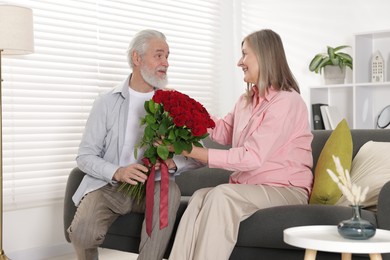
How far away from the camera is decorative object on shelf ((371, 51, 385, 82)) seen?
5.25m

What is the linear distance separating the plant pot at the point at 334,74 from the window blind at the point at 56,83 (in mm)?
1449

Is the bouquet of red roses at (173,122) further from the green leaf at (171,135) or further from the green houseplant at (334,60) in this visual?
the green houseplant at (334,60)

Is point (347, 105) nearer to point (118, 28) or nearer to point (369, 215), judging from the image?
point (118, 28)

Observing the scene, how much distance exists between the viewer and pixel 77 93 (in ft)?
15.8

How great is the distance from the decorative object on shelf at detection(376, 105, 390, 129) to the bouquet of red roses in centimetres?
260

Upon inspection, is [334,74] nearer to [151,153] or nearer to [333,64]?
[333,64]

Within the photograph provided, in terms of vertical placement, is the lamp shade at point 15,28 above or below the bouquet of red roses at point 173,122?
above

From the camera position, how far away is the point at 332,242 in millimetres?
2188

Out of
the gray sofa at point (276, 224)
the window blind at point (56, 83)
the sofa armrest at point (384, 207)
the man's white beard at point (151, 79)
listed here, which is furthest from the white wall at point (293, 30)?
the sofa armrest at point (384, 207)

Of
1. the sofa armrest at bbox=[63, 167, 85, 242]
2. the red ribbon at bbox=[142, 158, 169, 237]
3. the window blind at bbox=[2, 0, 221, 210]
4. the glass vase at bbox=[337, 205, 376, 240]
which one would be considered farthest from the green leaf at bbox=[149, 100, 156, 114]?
the window blind at bbox=[2, 0, 221, 210]

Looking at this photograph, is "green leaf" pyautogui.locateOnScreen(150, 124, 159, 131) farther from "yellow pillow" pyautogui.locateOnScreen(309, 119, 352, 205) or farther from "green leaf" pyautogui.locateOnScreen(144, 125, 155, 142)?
"yellow pillow" pyautogui.locateOnScreen(309, 119, 352, 205)

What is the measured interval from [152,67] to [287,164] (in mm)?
898

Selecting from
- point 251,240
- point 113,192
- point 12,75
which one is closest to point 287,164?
point 251,240

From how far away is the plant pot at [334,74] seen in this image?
5.52 metres
